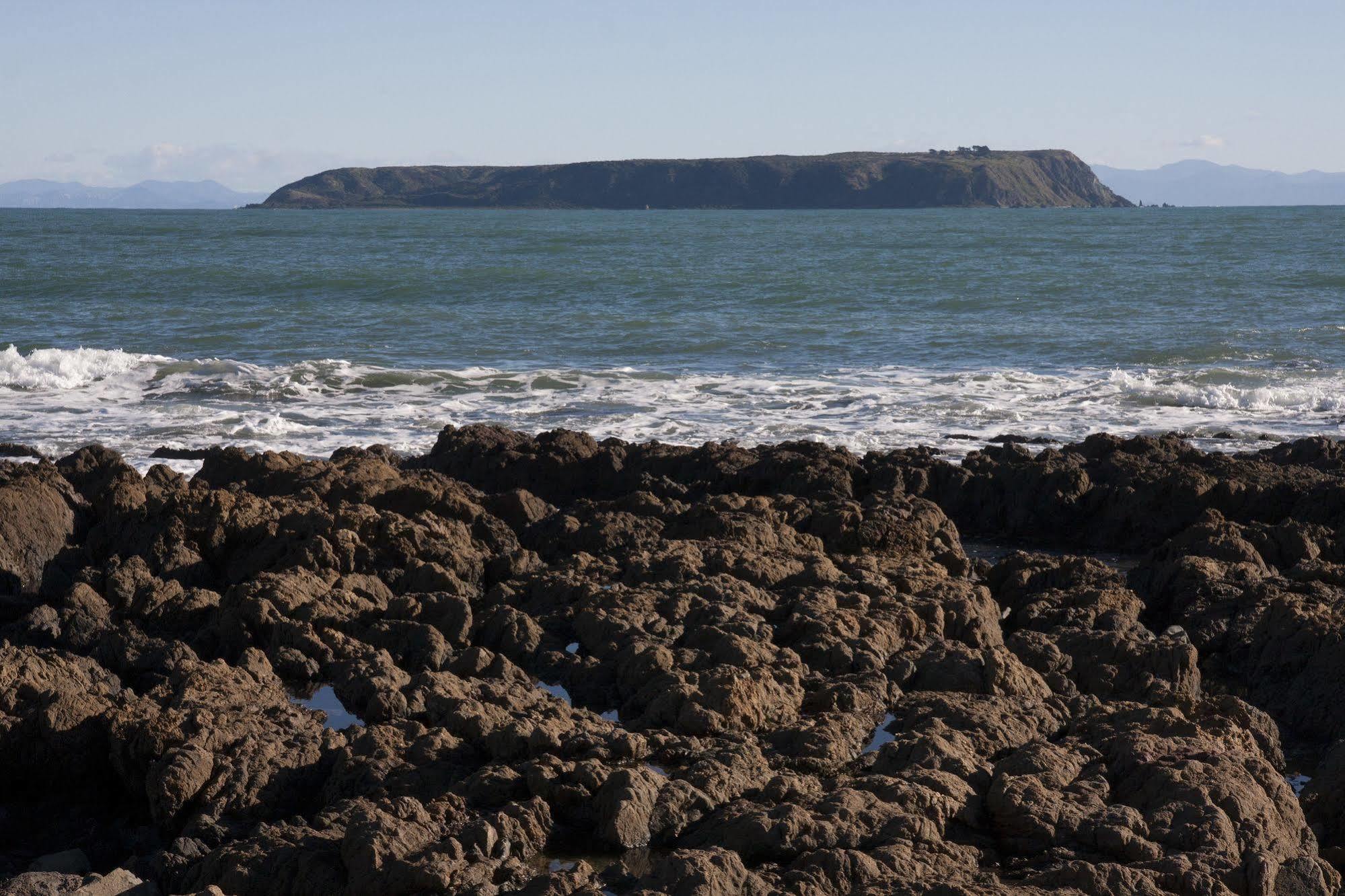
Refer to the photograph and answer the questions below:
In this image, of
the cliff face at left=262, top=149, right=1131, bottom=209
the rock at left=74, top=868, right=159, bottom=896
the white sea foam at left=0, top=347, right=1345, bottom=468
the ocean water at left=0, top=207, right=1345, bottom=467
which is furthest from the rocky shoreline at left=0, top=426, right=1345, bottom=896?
the cliff face at left=262, top=149, right=1131, bottom=209

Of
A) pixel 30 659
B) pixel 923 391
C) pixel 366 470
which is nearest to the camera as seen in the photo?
pixel 30 659

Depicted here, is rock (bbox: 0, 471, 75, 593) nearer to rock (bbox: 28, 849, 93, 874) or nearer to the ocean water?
rock (bbox: 28, 849, 93, 874)

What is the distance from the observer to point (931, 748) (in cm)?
517

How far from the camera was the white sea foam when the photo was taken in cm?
1390

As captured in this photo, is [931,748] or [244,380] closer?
[931,748]

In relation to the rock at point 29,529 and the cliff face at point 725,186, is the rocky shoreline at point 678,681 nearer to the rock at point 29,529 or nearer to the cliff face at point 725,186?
the rock at point 29,529

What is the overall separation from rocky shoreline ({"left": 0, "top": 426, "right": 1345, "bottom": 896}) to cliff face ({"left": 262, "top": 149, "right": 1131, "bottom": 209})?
14110cm

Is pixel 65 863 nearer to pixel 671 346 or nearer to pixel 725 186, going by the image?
pixel 671 346

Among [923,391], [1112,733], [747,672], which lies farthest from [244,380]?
[1112,733]

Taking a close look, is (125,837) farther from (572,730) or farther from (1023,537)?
(1023,537)

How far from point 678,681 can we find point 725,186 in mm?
149204

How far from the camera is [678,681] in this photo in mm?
5816

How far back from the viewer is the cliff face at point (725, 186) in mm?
147875

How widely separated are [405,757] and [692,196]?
5874 inches
